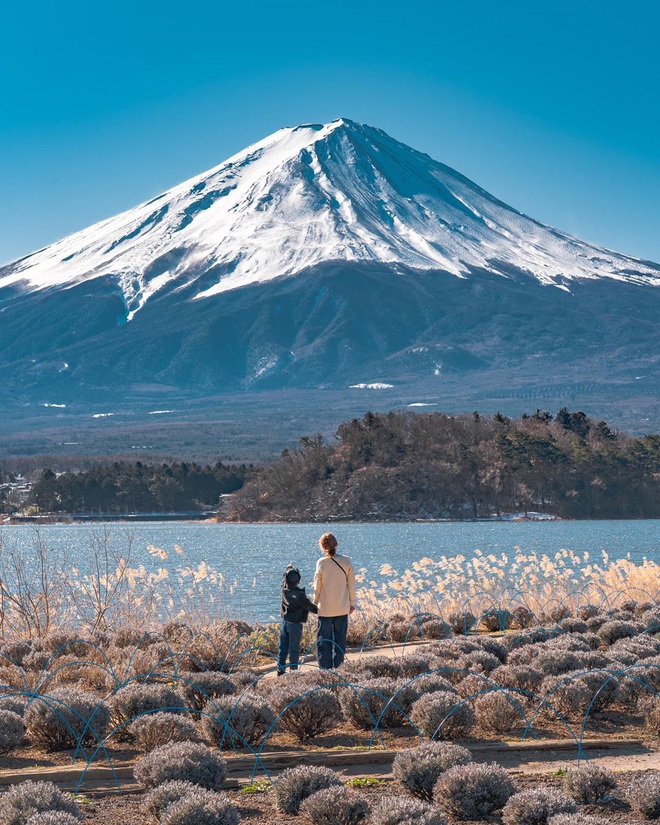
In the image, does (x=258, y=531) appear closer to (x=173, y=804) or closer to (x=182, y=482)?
(x=182, y=482)

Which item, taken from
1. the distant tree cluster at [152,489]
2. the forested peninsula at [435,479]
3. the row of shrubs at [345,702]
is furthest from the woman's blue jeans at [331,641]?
the distant tree cluster at [152,489]

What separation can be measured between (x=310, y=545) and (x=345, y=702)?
142 feet

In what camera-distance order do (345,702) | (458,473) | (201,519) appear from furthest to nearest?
(201,519) → (458,473) → (345,702)

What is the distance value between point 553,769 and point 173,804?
3.41m

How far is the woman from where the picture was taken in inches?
571

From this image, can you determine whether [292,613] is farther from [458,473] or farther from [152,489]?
[152,489]

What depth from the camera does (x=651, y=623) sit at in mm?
17641

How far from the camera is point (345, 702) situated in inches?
467

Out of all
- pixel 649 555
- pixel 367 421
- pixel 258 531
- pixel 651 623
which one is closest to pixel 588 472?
pixel 367 421

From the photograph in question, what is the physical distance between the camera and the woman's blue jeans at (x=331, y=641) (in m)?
14.5

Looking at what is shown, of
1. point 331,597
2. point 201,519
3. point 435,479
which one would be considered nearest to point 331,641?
point 331,597

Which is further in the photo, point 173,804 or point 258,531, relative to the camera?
point 258,531

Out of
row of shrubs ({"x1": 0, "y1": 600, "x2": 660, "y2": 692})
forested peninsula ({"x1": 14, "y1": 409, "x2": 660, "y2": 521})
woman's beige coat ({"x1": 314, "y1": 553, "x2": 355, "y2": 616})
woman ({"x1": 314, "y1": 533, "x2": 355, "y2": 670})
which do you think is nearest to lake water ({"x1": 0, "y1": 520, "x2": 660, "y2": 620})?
row of shrubs ({"x1": 0, "y1": 600, "x2": 660, "y2": 692})

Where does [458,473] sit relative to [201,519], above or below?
above
